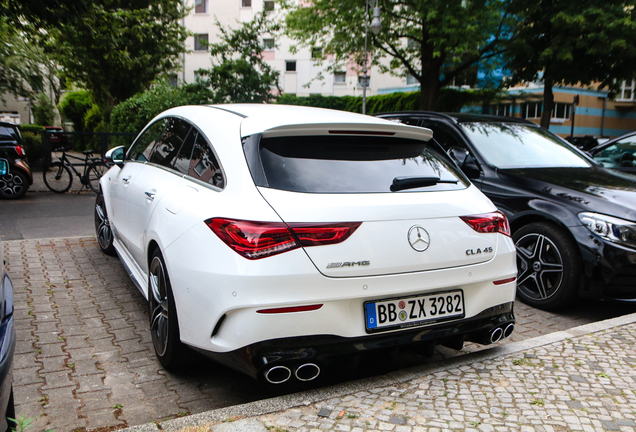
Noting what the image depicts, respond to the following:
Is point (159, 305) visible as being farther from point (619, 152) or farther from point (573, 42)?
point (573, 42)

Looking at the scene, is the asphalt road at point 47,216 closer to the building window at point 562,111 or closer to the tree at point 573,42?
the tree at point 573,42

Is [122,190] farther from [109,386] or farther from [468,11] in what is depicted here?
[468,11]

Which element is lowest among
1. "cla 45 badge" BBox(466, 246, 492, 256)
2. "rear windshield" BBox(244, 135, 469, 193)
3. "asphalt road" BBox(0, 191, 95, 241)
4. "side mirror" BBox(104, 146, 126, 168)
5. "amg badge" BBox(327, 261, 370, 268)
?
"asphalt road" BBox(0, 191, 95, 241)

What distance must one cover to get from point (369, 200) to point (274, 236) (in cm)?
55

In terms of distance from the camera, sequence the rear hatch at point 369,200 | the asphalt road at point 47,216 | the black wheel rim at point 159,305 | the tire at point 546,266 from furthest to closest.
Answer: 1. the asphalt road at point 47,216
2. the tire at point 546,266
3. the black wheel rim at point 159,305
4. the rear hatch at point 369,200

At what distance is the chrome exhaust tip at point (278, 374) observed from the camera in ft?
8.80

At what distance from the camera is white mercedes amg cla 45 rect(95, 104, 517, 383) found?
265cm

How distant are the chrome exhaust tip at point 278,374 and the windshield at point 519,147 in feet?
12.1

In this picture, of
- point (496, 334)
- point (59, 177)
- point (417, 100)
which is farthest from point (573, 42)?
point (496, 334)

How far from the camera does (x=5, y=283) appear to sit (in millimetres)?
2357

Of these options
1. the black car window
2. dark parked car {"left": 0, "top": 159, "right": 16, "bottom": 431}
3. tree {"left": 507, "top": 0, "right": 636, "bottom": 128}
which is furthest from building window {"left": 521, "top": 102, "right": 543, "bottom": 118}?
→ dark parked car {"left": 0, "top": 159, "right": 16, "bottom": 431}

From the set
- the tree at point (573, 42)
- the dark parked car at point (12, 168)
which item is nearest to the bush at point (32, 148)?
the dark parked car at point (12, 168)

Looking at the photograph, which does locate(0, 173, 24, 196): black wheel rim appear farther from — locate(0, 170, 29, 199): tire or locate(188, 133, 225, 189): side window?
locate(188, 133, 225, 189): side window

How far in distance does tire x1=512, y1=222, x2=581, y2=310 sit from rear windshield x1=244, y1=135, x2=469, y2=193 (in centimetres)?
182
